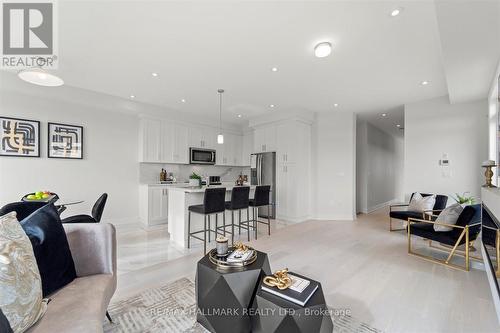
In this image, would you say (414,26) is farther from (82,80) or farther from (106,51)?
(82,80)

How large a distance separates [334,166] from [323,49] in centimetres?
356

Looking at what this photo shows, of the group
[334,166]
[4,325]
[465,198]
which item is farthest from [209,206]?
[465,198]

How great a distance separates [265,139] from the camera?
579 centimetres

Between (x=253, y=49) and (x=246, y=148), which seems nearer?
(x=253, y=49)

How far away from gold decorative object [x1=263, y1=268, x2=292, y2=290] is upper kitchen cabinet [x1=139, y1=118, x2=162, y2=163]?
4319mm

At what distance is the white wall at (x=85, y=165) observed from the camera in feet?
11.3

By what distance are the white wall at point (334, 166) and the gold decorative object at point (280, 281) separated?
4.34 m

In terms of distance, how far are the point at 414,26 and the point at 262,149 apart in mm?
4032

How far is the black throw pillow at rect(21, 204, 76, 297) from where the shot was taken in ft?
4.11

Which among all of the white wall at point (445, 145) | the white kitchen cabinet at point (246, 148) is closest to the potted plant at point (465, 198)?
the white wall at point (445, 145)

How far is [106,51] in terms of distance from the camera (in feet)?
8.73

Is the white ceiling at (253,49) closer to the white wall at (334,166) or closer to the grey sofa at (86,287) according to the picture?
the white wall at (334,166)

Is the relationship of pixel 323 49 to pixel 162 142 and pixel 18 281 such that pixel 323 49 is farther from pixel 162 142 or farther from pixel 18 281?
pixel 162 142

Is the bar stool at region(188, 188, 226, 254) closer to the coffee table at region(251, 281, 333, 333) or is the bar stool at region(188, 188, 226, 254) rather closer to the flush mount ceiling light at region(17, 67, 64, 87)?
the coffee table at region(251, 281, 333, 333)
